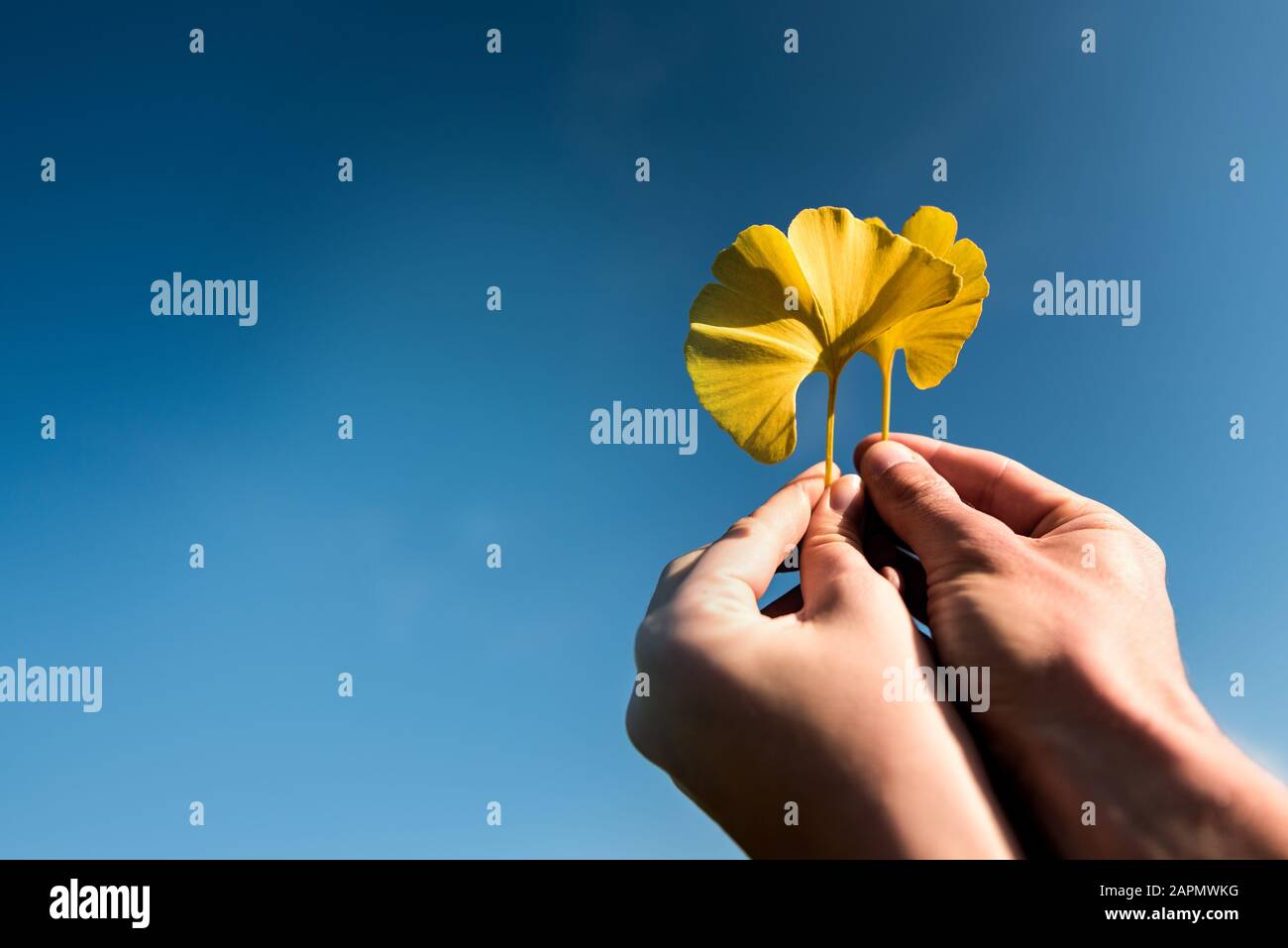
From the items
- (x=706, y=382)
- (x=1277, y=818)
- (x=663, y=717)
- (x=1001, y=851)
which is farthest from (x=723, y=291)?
(x=1277, y=818)

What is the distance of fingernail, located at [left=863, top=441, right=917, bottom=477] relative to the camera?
6.38ft

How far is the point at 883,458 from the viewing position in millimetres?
1970

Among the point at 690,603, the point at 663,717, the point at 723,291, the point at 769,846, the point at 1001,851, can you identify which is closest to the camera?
the point at 1001,851

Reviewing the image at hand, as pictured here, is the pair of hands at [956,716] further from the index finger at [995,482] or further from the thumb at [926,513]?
the index finger at [995,482]

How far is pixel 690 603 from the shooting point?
1421 mm

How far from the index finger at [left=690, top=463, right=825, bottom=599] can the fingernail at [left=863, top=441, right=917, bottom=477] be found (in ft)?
0.46

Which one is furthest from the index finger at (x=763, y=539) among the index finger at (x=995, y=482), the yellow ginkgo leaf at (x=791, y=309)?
the index finger at (x=995, y=482)

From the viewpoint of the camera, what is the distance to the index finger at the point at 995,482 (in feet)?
6.64

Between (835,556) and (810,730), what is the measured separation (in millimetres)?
575

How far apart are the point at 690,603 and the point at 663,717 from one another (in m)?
0.23

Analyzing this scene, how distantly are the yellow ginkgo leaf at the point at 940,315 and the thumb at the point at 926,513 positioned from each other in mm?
195

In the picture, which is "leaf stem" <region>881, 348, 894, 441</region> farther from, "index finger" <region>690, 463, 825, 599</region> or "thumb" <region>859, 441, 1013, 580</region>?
"index finger" <region>690, 463, 825, 599</region>

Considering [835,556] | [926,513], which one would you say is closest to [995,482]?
[926,513]
